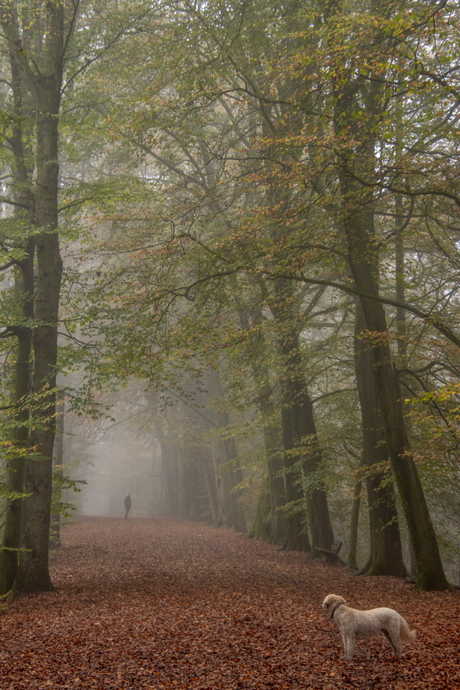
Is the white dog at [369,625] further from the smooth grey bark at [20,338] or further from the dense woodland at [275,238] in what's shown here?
the smooth grey bark at [20,338]

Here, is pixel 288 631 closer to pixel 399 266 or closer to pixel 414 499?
pixel 414 499

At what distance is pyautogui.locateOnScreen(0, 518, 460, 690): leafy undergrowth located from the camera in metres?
4.87

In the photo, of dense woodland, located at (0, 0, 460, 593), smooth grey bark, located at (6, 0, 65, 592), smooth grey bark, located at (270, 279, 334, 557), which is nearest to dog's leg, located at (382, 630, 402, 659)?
dense woodland, located at (0, 0, 460, 593)

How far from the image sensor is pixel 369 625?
4.96 metres

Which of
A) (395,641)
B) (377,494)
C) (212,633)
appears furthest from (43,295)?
(395,641)

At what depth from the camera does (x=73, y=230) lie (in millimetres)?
10320

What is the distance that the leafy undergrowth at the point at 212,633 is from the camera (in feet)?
16.0

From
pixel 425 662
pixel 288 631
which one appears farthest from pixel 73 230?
pixel 425 662

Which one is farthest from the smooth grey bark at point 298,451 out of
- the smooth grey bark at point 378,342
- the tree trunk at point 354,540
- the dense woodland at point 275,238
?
the smooth grey bark at point 378,342

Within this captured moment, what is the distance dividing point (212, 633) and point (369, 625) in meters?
2.15

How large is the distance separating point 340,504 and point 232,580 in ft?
24.1

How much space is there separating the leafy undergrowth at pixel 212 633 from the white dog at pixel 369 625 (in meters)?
0.23

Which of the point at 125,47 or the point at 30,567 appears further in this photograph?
the point at 125,47

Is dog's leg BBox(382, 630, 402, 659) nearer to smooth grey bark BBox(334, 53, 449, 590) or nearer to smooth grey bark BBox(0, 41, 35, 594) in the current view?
smooth grey bark BBox(334, 53, 449, 590)
